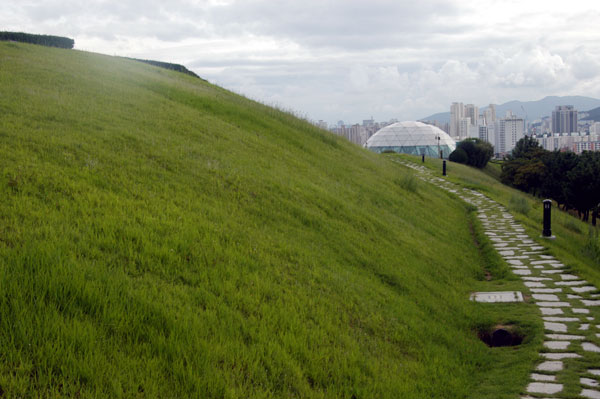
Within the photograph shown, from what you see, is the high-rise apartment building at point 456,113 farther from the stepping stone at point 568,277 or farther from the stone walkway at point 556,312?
the stepping stone at point 568,277

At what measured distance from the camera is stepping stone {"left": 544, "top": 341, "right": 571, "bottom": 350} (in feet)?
19.2

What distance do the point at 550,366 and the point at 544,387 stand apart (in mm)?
618

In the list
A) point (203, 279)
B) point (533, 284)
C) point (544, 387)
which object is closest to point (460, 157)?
point (533, 284)

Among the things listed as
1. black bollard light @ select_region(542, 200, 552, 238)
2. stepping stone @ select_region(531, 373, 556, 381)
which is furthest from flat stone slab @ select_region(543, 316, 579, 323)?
black bollard light @ select_region(542, 200, 552, 238)

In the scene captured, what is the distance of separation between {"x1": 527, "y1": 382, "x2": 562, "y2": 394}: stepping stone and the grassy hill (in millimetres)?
133

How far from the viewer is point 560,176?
36.7 meters

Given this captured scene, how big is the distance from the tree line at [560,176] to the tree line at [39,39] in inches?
1210

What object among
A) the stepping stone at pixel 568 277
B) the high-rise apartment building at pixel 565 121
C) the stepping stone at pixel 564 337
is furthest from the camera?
the high-rise apartment building at pixel 565 121

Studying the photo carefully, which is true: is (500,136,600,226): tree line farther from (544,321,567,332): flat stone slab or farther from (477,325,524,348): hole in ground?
(477,325,524,348): hole in ground

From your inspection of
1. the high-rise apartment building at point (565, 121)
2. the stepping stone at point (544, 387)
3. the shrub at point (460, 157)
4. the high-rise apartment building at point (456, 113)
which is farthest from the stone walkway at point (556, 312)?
the high-rise apartment building at point (565, 121)

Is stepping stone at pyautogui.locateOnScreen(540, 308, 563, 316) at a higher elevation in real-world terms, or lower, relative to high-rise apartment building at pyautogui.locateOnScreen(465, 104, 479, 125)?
lower

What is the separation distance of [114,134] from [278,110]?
12618 millimetres

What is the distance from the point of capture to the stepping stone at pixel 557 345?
587 cm

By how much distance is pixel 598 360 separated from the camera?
17.5 feet
